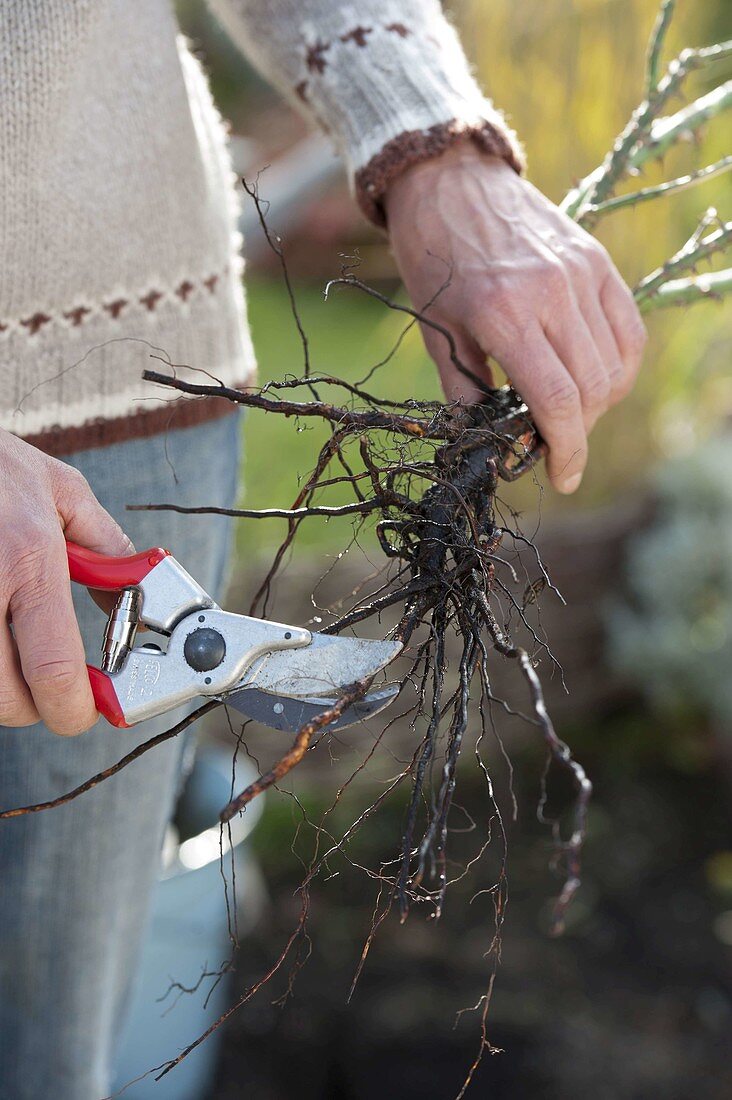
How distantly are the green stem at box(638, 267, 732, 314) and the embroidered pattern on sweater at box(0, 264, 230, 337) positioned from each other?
0.51 meters

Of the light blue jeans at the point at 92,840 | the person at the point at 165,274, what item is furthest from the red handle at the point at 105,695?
the light blue jeans at the point at 92,840

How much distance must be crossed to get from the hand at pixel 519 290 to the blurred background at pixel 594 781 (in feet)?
2.22

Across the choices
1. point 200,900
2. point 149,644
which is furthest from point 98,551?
point 200,900

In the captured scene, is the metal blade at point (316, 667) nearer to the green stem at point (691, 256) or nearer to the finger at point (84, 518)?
the finger at point (84, 518)

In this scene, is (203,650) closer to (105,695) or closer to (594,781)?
(105,695)

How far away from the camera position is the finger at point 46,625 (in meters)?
0.72

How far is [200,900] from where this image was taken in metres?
1.88

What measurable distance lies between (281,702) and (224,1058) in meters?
1.46

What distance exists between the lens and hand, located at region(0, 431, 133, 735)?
719mm

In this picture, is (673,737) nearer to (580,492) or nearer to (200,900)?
(580,492)

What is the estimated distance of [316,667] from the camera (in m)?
0.86

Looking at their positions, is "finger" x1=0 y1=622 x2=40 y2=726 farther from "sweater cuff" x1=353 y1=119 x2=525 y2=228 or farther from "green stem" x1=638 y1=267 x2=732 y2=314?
"green stem" x1=638 y1=267 x2=732 y2=314

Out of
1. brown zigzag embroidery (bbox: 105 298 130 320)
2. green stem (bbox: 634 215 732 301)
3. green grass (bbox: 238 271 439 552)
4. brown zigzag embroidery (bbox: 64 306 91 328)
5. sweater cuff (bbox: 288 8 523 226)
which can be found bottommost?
green stem (bbox: 634 215 732 301)

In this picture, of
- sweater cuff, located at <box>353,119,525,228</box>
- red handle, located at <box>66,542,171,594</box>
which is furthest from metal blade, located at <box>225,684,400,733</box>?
sweater cuff, located at <box>353,119,525,228</box>
